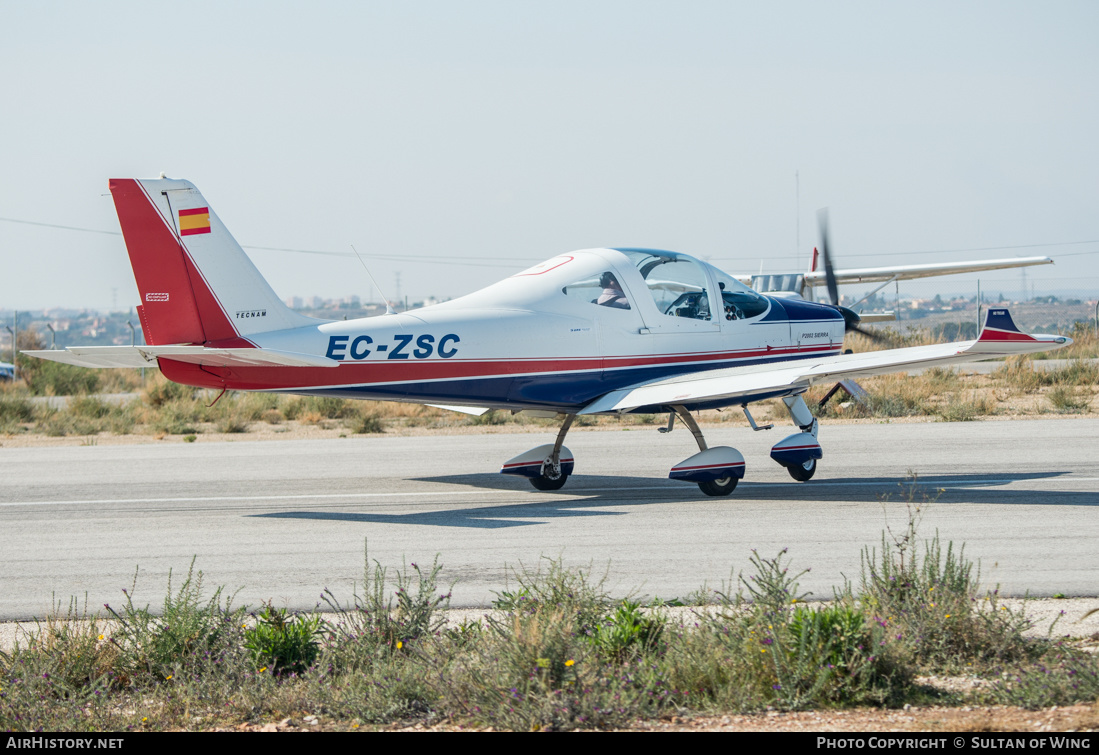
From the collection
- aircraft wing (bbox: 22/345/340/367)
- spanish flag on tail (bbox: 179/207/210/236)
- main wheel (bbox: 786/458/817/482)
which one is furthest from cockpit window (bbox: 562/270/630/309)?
spanish flag on tail (bbox: 179/207/210/236)

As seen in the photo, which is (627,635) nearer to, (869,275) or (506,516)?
(506,516)

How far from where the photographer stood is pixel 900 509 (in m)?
10.9

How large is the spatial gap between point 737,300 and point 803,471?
103 inches

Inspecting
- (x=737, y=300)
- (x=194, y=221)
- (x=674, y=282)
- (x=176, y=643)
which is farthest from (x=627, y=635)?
(x=737, y=300)

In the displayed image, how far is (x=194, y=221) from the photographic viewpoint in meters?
11.7

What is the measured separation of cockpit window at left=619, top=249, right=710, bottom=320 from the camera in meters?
13.5

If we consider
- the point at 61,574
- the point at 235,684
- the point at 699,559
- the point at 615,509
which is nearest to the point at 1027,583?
the point at 699,559

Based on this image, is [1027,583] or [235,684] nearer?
[235,684]

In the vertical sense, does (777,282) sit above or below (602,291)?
above

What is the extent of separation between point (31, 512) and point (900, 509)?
10.3m

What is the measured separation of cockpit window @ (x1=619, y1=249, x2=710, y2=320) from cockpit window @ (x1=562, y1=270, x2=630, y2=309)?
41 cm

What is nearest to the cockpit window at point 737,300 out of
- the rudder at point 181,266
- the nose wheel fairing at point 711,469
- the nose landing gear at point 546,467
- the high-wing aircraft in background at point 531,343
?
the high-wing aircraft in background at point 531,343
